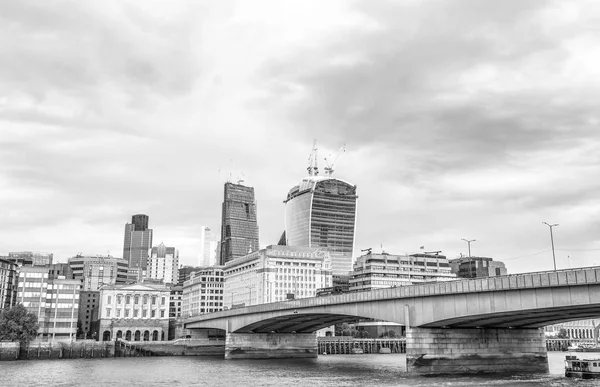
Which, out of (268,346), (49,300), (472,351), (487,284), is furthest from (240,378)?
(49,300)

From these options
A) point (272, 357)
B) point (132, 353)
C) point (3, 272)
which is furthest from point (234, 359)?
point (3, 272)

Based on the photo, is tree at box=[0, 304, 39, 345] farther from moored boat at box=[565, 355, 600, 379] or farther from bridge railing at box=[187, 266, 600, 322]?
moored boat at box=[565, 355, 600, 379]

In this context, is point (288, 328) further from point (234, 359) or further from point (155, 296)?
point (155, 296)

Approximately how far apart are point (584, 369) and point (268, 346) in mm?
69424

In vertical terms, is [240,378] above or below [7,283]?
below

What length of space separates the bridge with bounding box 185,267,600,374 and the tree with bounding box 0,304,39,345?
194 feet

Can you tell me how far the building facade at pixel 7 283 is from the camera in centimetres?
16602

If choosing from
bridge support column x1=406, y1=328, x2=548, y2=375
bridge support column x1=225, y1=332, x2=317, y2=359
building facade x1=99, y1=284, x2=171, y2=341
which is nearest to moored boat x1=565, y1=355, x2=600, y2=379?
bridge support column x1=406, y1=328, x2=548, y2=375

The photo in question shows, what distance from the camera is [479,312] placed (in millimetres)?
66375

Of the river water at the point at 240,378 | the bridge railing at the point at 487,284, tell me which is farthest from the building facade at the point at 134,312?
the bridge railing at the point at 487,284

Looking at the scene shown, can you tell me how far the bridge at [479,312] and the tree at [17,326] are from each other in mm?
59167

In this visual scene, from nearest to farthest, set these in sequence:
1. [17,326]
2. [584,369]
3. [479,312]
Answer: [479,312]
[584,369]
[17,326]

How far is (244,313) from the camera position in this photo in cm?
12044

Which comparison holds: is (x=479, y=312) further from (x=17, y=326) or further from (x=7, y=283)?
(x=7, y=283)
